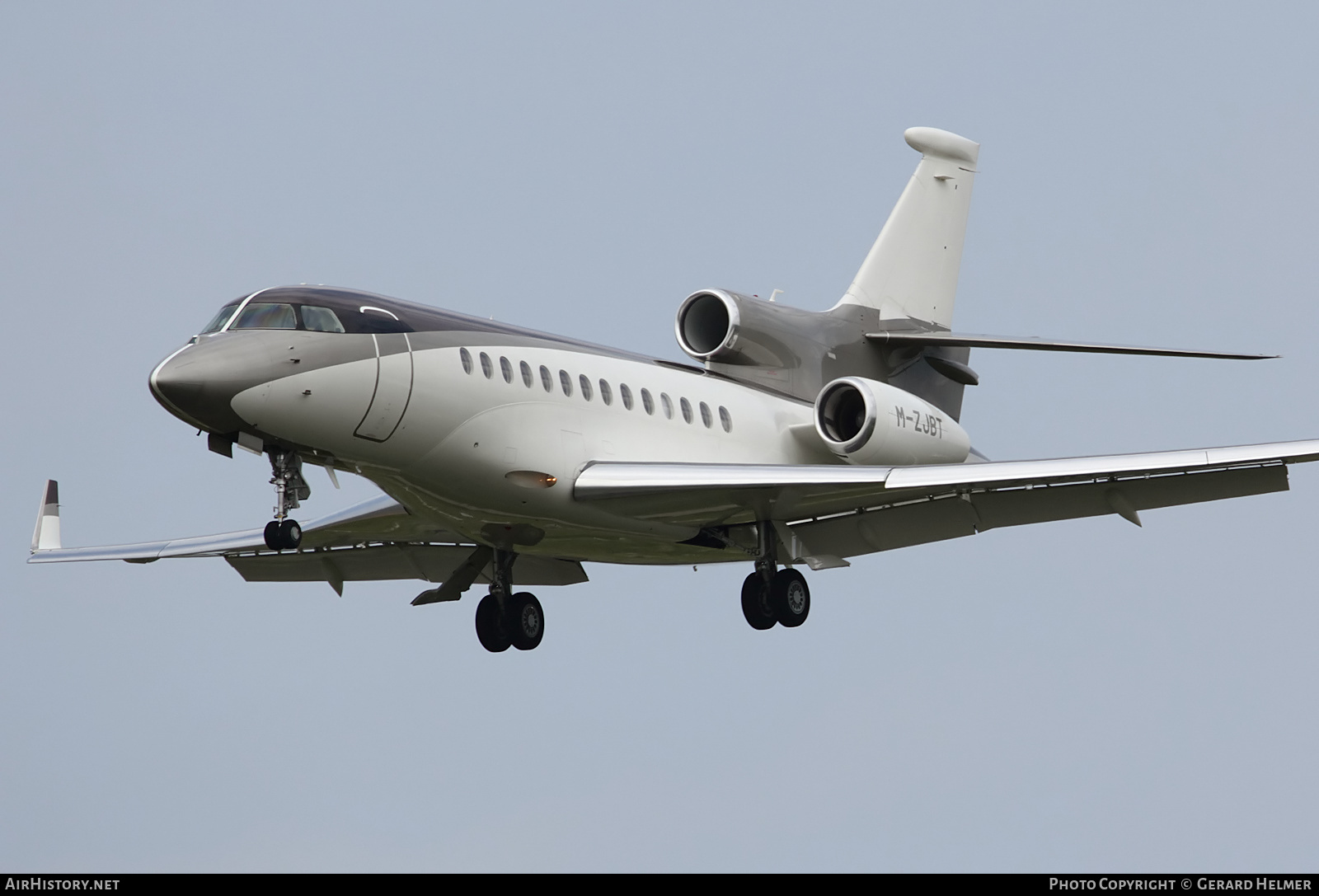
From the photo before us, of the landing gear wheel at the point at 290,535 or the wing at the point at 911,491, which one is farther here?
the wing at the point at 911,491

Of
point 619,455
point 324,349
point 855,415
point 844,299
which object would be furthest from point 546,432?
point 844,299

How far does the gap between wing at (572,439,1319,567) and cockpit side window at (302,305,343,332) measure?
128 inches

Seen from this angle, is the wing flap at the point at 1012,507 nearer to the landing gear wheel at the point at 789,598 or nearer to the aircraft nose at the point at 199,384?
the landing gear wheel at the point at 789,598

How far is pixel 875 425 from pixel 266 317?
7.45 meters

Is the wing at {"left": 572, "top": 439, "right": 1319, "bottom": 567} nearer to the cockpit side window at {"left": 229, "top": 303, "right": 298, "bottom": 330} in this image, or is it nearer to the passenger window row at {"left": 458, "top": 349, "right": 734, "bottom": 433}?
the passenger window row at {"left": 458, "top": 349, "right": 734, "bottom": 433}

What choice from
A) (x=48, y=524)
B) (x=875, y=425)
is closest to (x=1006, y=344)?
(x=875, y=425)

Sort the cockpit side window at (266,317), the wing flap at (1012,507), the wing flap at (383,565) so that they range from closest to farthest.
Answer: the cockpit side window at (266,317) → the wing flap at (1012,507) → the wing flap at (383,565)

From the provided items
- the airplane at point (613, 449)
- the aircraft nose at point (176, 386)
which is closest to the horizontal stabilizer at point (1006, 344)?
the airplane at point (613, 449)

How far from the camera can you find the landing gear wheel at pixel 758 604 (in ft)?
71.9

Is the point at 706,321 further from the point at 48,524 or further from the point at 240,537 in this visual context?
the point at 48,524

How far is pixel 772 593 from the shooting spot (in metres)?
21.9

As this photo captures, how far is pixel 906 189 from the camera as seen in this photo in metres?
27.5

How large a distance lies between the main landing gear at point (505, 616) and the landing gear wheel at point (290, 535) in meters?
5.11

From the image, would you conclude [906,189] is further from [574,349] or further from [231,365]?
[231,365]
